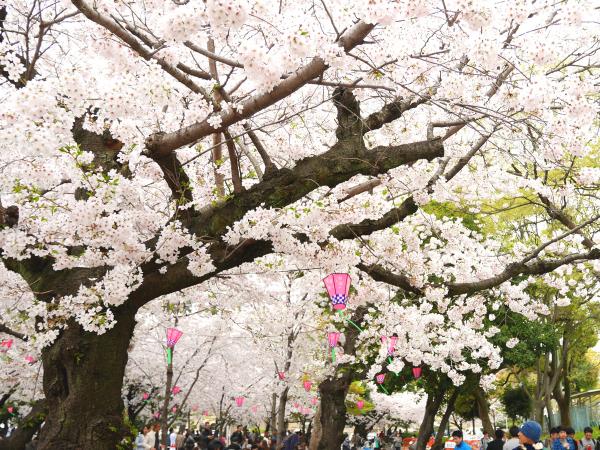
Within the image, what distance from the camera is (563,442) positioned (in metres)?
8.62

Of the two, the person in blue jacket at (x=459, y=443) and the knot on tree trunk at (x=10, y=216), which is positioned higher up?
the knot on tree trunk at (x=10, y=216)

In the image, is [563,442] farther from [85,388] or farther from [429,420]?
[429,420]

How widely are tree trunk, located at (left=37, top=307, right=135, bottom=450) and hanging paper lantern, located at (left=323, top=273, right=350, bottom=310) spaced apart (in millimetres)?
3007

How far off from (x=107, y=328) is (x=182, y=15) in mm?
3203

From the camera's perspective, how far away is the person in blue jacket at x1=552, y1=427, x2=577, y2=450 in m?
8.54

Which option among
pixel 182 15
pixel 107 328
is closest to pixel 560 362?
pixel 107 328

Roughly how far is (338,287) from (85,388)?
11.7 ft

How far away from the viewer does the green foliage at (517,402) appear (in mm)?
31641

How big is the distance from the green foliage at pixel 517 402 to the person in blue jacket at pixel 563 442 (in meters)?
24.4

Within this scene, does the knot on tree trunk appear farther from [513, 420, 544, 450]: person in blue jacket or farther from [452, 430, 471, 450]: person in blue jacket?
[452, 430, 471, 450]: person in blue jacket

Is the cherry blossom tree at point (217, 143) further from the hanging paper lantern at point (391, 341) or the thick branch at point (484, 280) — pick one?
the hanging paper lantern at point (391, 341)

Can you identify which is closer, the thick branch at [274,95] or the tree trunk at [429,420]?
the thick branch at [274,95]

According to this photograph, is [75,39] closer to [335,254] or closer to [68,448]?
[335,254]

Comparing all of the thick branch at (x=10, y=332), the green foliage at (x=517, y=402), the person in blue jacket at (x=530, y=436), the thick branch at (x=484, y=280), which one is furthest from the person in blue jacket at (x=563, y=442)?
the green foliage at (x=517, y=402)
